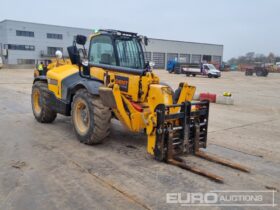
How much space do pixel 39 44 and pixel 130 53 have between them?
211 feet

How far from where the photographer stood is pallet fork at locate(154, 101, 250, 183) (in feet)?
17.0

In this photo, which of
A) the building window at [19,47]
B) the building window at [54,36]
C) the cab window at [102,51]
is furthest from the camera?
the building window at [54,36]

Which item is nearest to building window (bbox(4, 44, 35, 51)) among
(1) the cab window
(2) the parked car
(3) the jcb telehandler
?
(2) the parked car

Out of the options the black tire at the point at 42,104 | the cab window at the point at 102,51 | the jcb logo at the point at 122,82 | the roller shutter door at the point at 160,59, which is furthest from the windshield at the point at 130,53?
the roller shutter door at the point at 160,59

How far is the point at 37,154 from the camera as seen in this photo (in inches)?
231

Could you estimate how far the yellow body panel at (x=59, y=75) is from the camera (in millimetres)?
7457

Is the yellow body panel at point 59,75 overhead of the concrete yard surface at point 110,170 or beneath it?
overhead

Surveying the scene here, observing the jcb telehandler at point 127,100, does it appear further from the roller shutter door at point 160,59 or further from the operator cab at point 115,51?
the roller shutter door at point 160,59

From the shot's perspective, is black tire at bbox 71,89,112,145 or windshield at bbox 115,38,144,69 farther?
windshield at bbox 115,38,144,69

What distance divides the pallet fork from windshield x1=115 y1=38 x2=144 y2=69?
1683 millimetres

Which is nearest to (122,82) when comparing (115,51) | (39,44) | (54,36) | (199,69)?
(115,51)

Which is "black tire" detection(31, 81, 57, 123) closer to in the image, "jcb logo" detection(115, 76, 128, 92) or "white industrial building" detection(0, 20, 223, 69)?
"jcb logo" detection(115, 76, 128, 92)

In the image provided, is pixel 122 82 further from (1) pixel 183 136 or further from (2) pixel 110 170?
(2) pixel 110 170

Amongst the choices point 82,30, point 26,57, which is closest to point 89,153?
point 26,57
